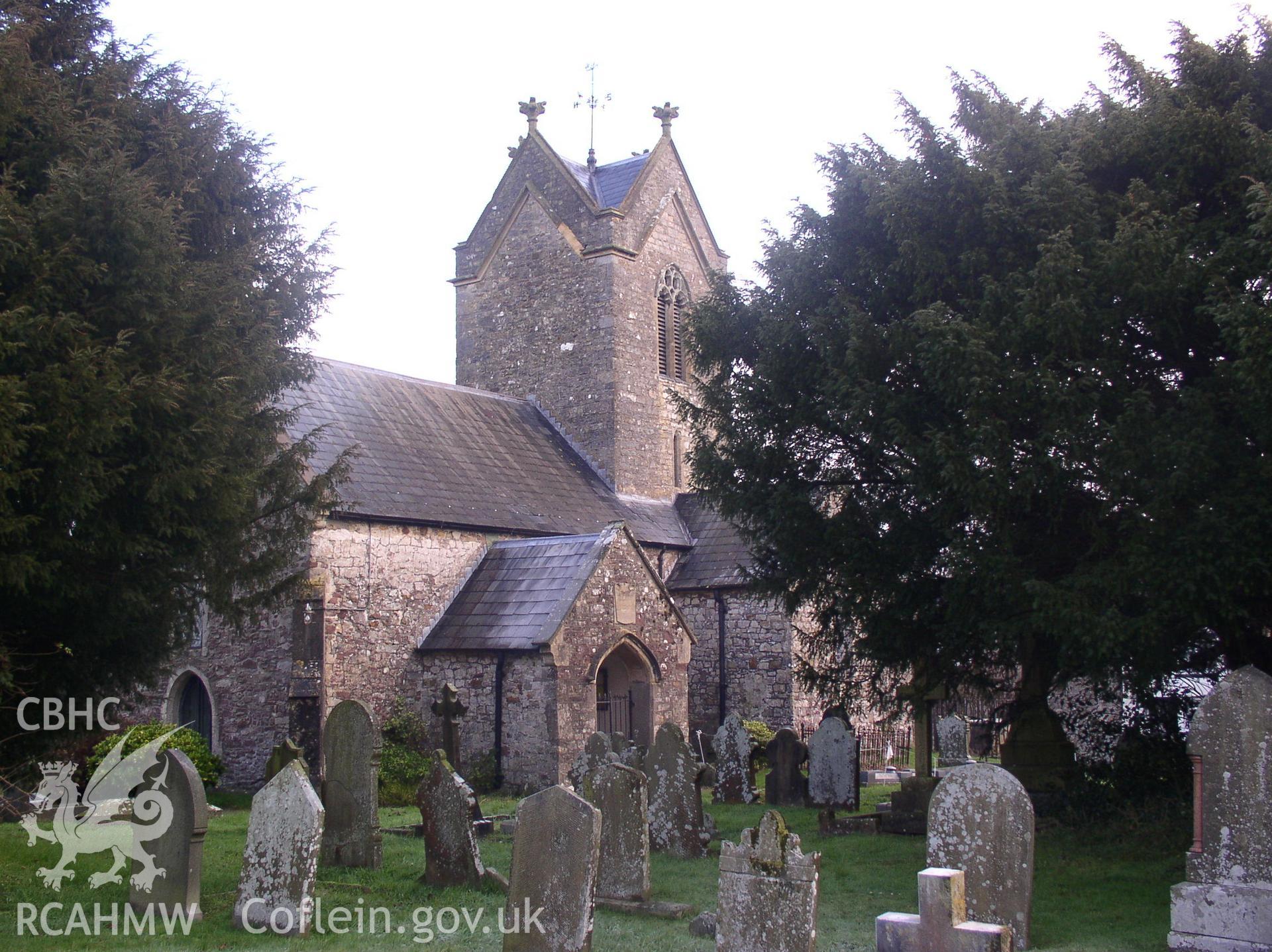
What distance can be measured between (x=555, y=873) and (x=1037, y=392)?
20.0 ft

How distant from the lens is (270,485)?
12.4 m

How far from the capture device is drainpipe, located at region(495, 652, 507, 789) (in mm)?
18438

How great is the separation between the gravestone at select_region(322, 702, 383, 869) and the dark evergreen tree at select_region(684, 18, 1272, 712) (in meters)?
4.89

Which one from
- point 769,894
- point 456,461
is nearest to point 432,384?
point 456,461

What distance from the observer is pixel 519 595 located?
19.7 m

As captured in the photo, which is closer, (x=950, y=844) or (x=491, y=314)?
(x=950, y=844)

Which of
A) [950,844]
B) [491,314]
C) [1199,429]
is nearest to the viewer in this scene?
[950,844]

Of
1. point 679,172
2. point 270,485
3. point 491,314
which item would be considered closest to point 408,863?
point 270,485

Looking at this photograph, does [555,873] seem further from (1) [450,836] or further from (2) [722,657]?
(2) [722,657]

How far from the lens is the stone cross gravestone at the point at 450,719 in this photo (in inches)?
576

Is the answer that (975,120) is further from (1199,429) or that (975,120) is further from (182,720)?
(182,720)

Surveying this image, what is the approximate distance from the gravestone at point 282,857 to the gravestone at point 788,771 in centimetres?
906

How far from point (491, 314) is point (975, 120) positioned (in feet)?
59.0

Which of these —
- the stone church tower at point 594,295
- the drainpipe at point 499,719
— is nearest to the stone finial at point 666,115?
the stone church tower at point 594,295
